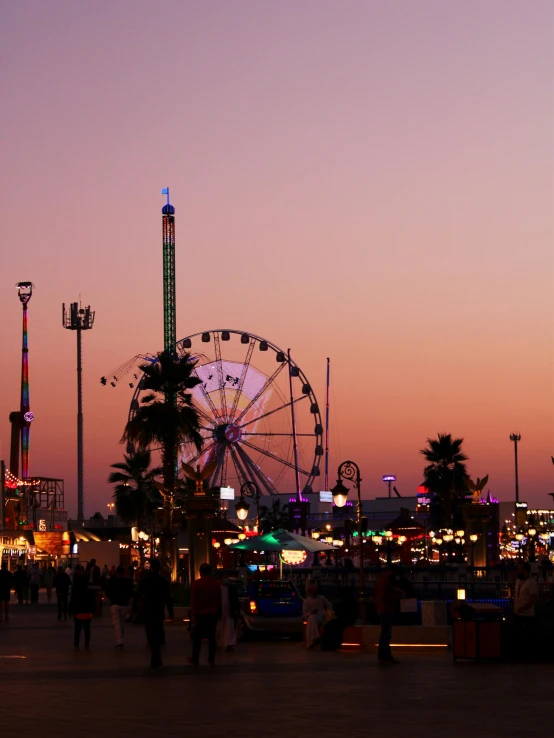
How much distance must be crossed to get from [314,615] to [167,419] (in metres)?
25.2

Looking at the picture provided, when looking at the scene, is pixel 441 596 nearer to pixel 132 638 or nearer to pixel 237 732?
pixel 132 638

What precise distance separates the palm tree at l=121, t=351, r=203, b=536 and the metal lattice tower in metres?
56.0

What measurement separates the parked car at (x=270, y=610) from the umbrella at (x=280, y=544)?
30.7 feet

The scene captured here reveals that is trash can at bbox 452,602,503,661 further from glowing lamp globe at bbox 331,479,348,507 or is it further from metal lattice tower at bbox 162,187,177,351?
metal lattice tower at bbox 162,187,177,351

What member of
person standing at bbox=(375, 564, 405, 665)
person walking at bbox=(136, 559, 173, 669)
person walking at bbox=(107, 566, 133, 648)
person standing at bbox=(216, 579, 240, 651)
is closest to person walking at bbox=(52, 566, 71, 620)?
person walking at bbox=(107, 566, 133, 648)

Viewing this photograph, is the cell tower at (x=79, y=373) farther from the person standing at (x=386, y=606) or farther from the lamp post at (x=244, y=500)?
the person standing at (x=386, y=606)

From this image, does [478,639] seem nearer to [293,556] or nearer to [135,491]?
[293,556]

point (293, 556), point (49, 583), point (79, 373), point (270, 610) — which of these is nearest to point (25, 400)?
point (79, 373)

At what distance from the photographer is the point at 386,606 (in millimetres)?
20234

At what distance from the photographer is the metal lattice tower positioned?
10669 centimetres

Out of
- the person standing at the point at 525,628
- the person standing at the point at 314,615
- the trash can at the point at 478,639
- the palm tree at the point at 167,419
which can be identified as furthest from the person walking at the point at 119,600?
the palm tree at the point at 167,419

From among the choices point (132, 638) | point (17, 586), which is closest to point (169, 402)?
point (17, 586)

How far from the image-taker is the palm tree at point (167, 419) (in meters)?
48.3

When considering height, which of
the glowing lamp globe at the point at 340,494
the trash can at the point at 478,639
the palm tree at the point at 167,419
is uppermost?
the palm tree at the point at 167,419
